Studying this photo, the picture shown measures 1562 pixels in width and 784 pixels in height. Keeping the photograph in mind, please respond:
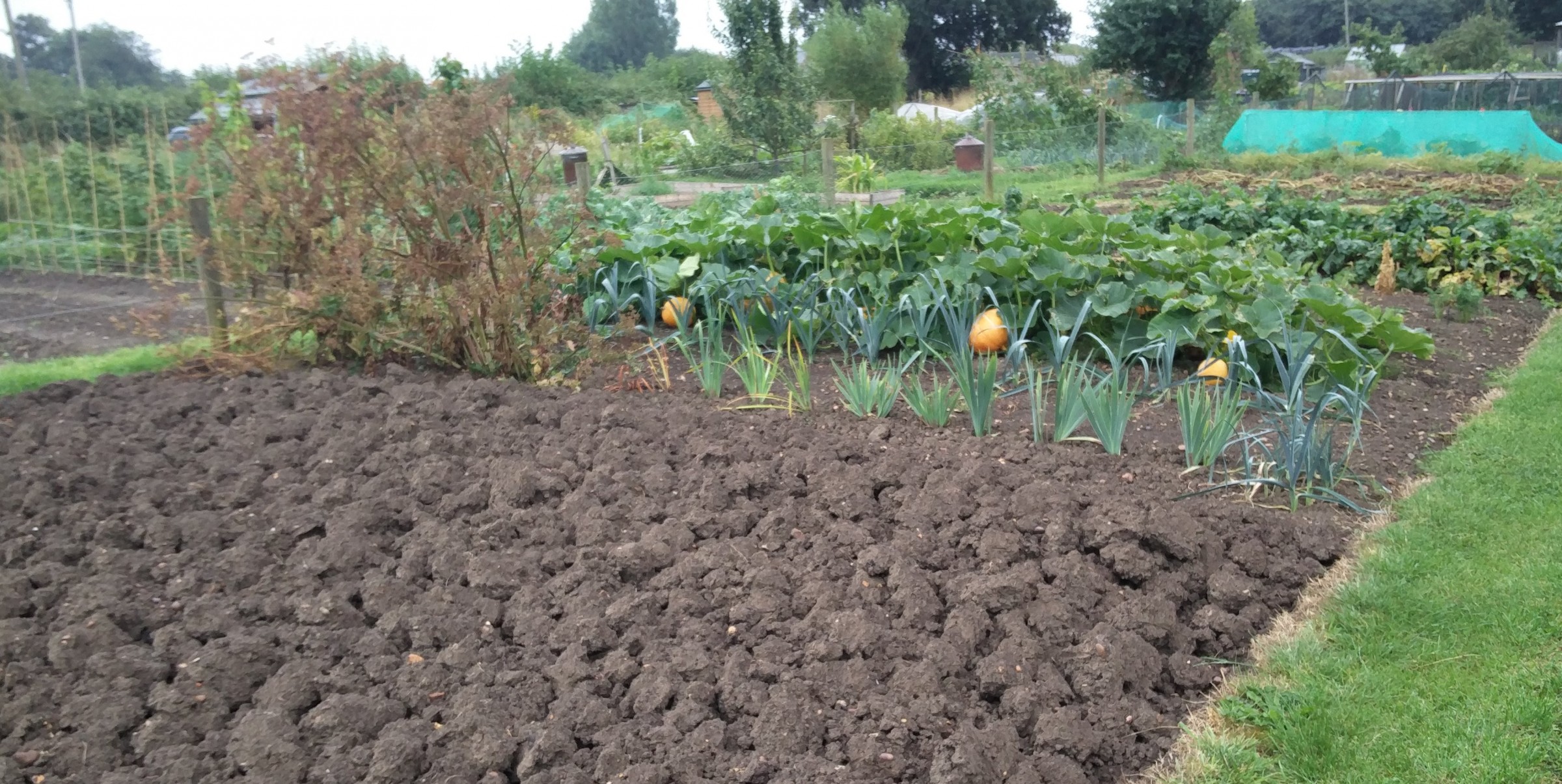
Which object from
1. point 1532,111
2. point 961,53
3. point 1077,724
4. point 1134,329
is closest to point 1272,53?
point 961,53

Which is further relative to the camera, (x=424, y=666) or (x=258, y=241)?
(x=258, y=241)

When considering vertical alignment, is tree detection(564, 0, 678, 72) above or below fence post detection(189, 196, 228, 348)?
above

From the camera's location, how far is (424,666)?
2715 mm

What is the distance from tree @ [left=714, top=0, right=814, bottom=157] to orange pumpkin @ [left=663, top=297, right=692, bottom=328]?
1450 cm

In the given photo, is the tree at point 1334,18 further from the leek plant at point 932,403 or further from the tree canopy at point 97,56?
the leek plant at point 932,403

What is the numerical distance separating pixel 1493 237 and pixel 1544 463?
5007 millimetres

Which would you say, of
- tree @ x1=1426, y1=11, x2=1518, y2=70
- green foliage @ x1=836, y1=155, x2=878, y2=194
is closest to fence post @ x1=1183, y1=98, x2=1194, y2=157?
green foliage @ x1=836, y1=155, x2=878, y2=194

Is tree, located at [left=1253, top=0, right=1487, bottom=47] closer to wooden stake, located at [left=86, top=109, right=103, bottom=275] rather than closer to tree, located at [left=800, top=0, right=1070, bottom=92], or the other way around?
tree, located at [left=800, top=0, right=1070, bottom=92]

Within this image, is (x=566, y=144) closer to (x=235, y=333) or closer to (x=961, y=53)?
(x=235, y=333)

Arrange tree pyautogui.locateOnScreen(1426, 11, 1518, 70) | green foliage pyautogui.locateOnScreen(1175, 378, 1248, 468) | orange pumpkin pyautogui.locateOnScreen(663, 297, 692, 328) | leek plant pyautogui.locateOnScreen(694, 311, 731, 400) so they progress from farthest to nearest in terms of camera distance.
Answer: tree pyautogui.locateOnScreen(1426, 11, 1518, 70)
orange pumpkin pyautogui.locateOnScreen(663, 297, 692, 328)
leek plant pyautogui.locateOnScreen(694, 311, 731, 400)
green foliage pyautogui.locateOnScreen(1175, 378, 1248, 468)

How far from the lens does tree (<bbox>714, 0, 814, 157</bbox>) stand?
20422 mm

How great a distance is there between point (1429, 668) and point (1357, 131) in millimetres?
21981

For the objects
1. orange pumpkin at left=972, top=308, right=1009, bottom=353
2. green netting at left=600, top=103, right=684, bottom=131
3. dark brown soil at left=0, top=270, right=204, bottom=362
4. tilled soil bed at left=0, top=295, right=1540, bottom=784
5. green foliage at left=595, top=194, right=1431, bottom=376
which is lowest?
tilled soil bed at left=0, top=295, right=1540, bottom=784

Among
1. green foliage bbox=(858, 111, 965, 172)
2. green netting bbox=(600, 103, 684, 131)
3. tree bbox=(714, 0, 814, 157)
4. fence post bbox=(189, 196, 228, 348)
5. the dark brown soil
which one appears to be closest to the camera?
fence post bbox=(189, 196, 228, 348)
